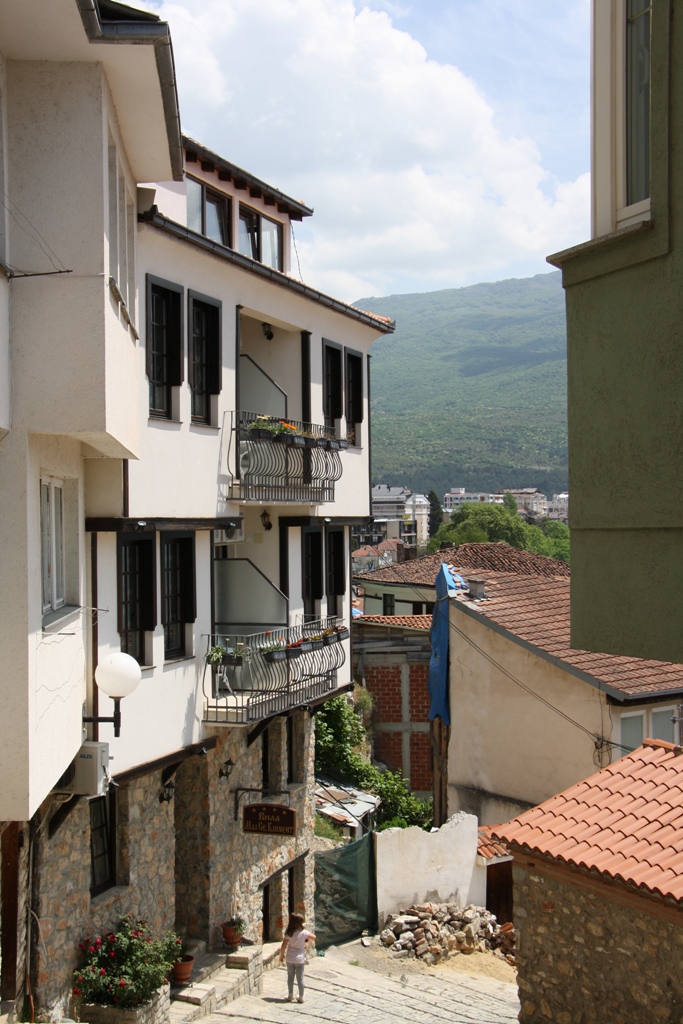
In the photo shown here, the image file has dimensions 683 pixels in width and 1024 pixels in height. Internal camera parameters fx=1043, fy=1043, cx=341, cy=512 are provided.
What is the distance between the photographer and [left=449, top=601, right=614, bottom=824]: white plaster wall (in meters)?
19.0

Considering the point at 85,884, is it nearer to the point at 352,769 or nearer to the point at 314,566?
the point at 314,566

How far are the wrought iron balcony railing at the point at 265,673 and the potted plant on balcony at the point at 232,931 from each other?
10.0 feet

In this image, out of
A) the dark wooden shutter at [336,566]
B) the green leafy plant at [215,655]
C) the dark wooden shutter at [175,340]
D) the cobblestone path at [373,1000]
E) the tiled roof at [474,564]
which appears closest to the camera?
the dark wooden shutter at [175,340]

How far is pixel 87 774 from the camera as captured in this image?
9.83 metres

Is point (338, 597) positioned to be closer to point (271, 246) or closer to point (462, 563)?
point (271, 246)

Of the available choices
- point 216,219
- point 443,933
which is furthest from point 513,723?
point 216,219

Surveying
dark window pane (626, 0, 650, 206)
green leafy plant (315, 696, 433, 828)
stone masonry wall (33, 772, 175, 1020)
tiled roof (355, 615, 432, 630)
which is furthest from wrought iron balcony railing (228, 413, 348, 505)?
tiled roof (355, 615, 432, 630)

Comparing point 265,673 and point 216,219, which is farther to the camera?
point 216,219

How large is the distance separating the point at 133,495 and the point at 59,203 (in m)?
4.11

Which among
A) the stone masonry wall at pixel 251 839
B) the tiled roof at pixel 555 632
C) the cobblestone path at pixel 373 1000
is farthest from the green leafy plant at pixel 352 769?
the cobblestone path at pixel 373 1000

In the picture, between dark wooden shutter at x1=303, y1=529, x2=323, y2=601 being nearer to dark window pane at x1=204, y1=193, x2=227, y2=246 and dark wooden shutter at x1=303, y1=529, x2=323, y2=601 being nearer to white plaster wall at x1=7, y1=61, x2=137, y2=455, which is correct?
dark window pane at x1=204, y1=193, x2=227, y2=246

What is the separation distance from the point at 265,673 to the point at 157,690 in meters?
2.17

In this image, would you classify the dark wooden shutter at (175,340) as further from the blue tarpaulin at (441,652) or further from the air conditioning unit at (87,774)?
the blue tarpaulin at (441,652)

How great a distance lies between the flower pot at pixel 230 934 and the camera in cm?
1418
